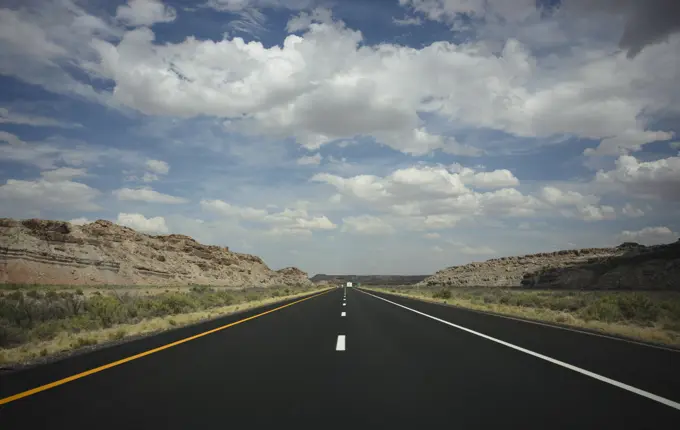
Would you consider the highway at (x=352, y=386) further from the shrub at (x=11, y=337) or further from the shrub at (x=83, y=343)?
the shrub at (x=11, y=337)

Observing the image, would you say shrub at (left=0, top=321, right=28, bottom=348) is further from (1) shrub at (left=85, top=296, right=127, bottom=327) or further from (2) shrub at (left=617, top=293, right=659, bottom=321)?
(2) shrub at (left=617, top=293, right=659, bottom=321)

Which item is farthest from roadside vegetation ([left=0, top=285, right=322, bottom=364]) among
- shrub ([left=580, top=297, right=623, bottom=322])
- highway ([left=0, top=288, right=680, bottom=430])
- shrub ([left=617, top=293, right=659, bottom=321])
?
shrub ([left=617, top=293, right=659, bottom=321])

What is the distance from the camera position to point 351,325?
1547cm

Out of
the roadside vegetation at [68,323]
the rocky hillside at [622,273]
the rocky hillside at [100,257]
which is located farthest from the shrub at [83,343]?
the rocky hillside at [622,273]

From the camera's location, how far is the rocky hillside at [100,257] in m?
60.7

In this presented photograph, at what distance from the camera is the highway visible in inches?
192

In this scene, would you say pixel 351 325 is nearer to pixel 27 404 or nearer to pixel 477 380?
pixel 477 380

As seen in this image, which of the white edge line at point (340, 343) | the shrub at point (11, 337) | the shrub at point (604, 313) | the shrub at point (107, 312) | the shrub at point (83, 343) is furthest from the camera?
the shrub at point (604, 313)

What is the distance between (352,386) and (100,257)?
250ft

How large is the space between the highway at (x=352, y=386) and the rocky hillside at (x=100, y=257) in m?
59.6

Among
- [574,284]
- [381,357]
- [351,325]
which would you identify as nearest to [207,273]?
[574,284]

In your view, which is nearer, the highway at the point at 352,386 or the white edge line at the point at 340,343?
the highway at the point at 352,386

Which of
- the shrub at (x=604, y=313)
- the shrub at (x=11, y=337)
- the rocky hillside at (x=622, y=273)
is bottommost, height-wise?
the shrub at (x=11, y=337)

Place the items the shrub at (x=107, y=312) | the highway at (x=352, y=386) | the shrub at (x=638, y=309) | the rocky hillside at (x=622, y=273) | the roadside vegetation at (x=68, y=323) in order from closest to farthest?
Answer: the highway at (x=352, y=386)
the roadside vegetation at (x=68, y=323)
the shrub at (x=107, y=312)
the shrub at (x=638, y=309)
the rocky hillside at (x=622, y=273)
